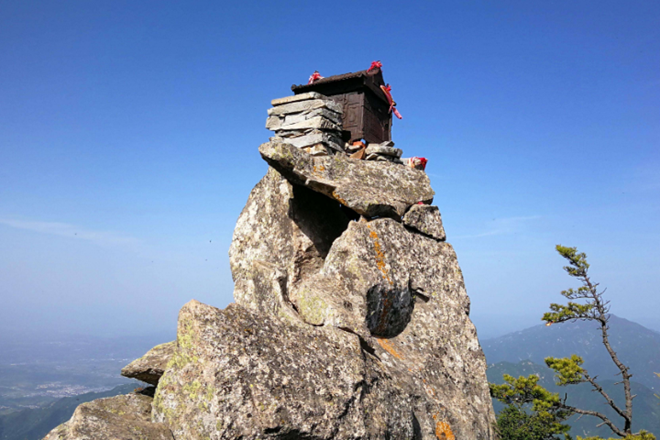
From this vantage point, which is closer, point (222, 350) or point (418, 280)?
point (222, 350)

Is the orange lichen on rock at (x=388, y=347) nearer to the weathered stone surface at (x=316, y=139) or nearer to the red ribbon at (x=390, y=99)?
the weathered stone surface at (x=316, y=139)

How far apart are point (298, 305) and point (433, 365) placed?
4.44m

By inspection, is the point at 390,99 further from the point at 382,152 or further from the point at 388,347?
the point at 388,347

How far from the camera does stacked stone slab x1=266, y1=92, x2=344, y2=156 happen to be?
1795cm

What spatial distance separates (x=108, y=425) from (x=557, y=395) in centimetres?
2190

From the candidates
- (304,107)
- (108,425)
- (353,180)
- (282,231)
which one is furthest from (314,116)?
(108,425)

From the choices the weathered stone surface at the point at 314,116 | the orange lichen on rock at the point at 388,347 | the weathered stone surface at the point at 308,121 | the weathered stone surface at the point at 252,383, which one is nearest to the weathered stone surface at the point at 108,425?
the weathered stone surface at the point at 252,383

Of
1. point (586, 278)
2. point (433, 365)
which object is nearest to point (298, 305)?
point (433, 365)

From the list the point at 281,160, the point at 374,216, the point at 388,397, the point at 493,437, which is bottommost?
the point at 493,437

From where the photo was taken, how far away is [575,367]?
2167 centimetres

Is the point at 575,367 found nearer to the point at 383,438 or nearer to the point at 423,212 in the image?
the point at 423,212

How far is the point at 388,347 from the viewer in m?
12.5

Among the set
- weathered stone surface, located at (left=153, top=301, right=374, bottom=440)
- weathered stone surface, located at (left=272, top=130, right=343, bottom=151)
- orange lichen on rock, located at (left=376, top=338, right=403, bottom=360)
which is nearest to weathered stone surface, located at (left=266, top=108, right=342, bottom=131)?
weathered stone surface, located at (left=272, top=130, right=343, bottom=151)

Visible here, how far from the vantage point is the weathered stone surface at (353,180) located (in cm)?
1470
